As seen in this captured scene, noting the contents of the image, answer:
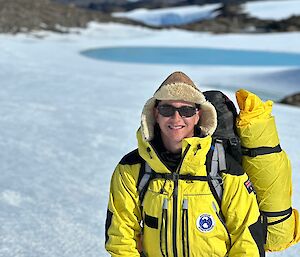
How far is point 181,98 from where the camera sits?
1.76 metres

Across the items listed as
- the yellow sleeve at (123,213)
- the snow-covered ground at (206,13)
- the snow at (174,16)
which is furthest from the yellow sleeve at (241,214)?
the snow at (174,16)

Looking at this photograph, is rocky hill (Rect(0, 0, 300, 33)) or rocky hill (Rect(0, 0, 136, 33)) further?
rocky hill (Rect(0, 0, 300, 33))

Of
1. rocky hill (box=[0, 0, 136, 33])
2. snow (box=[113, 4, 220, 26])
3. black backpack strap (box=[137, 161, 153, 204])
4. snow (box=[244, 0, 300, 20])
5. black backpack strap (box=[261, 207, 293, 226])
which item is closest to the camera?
black backpack strap (box=[137, 161, 153, 204])

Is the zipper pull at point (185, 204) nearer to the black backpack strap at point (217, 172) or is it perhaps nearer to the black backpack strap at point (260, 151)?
the black backpack strap at point (217, 172)

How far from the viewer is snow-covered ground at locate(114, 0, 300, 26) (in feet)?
167

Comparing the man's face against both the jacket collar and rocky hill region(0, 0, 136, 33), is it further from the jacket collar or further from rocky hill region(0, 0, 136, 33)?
rocky hill region(0, 0, 136, 33)

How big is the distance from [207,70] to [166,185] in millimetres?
14713

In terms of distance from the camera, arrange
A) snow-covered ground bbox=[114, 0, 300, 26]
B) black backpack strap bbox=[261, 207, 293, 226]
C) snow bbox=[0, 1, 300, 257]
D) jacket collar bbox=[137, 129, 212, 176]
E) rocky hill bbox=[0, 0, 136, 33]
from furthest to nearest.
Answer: snow-covered ground bbox=[114, 0, 300, 26] < rocky hill bbox=[0, 0, 136, 33] < snow bbox=[0, 1, 300, 257] < black backpack strap bbox=[261, 207, 293, 226] < jacket collar bbox=[137, 129, 212, 176]

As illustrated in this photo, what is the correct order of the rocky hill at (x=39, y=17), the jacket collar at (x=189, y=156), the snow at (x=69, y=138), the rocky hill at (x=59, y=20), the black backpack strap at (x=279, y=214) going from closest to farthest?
the jacket collar at (x=189, y=156), the black backpack strap at (x=279, y=214), the snow at (x=69, y=138), the rocky hill at (x=39, y=17), the rocky hill at (x=59, y=20)

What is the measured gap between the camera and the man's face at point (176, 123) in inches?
70.0

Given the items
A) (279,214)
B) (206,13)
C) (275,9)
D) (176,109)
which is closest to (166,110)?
(176,109)

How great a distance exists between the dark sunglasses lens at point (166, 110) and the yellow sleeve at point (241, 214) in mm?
294

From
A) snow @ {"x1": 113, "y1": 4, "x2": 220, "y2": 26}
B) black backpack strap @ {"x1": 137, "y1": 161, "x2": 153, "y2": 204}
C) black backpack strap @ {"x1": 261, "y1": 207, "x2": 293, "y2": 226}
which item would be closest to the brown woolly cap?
black backpack strap @ {"x1": 137, "y1": 161, "x2": 153, "y2": 204}

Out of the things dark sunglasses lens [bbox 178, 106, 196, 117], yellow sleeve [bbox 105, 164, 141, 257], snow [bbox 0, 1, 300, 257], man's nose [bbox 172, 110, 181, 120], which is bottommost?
snow [bbox 0, 1, 300, 257]
